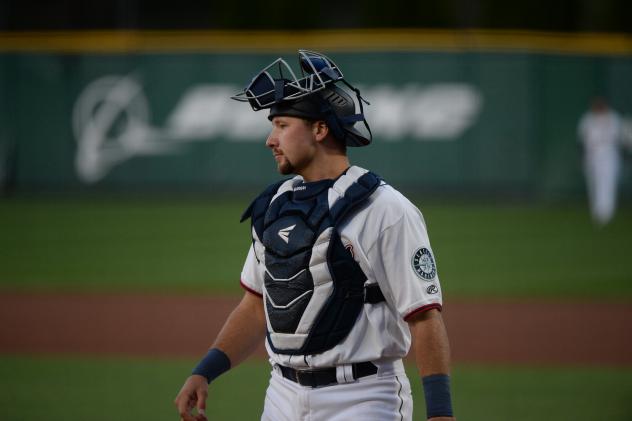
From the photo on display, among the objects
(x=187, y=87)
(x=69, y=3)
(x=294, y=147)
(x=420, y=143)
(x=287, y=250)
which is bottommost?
(x=287, y=250)

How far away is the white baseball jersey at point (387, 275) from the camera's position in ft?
10.5

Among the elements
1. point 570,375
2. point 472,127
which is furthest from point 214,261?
point 472,127

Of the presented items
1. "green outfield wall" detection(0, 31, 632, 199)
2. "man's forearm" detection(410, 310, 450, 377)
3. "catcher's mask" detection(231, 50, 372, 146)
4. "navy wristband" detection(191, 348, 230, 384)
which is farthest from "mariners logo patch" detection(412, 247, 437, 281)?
"green outfield wall" detection(0, 31, 632, 199)

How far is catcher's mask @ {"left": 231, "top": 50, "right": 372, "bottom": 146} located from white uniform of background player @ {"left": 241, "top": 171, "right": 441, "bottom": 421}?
0.27 metres

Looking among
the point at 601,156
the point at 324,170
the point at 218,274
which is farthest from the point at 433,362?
the point at 601,156

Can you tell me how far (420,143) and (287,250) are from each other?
1825cm

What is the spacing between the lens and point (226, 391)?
24.4ft

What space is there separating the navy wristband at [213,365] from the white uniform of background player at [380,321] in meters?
0.26

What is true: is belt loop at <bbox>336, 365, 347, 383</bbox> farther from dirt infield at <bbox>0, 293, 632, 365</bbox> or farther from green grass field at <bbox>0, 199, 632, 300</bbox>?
green grass field at <bbox>0, 199, 632, 300</bbox>

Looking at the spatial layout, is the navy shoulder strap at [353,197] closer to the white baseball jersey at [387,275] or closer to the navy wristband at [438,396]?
the white baseball jersey at [387,275]

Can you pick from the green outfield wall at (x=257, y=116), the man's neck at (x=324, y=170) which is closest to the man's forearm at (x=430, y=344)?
the man's neck at (x=324, y=170)

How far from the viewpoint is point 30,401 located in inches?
271

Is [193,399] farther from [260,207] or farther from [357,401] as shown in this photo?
[260,207]

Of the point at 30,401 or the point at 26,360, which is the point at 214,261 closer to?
the point at 26,360
